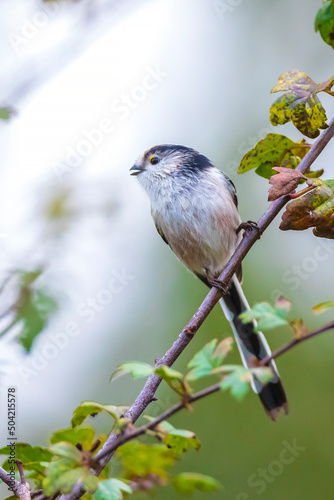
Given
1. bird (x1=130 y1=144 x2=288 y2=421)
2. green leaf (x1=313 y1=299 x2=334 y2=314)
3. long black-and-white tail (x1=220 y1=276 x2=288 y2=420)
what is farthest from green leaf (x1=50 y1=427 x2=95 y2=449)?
bird (x1=130 y1=144 x2=288 y2=421)

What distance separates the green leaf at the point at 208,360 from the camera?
992 mm

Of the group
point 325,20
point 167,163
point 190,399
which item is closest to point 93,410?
point 190,399

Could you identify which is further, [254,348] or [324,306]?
[254,348]

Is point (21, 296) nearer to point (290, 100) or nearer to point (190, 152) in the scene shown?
point (290, 100)

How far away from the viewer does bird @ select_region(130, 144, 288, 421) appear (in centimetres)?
333

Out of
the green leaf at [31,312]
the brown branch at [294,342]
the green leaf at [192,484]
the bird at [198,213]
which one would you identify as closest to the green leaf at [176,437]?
the green leaf at [192,484]

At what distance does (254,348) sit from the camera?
10.8ft

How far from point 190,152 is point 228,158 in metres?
2.80

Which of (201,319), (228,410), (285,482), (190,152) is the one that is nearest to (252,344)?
(190,152)

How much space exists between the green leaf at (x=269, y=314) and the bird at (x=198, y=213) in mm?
2230

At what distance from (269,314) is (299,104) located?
3.14 ft

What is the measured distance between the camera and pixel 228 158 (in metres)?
6.37

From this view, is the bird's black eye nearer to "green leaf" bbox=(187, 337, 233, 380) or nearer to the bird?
the bird

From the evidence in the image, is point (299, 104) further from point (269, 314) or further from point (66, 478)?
point (66, 478)
